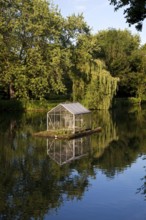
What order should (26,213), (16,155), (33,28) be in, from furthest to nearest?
(33,28) < (16,155) < (26,213)

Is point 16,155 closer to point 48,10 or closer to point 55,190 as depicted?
point 55,190

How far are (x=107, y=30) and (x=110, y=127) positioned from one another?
5507 centimetres

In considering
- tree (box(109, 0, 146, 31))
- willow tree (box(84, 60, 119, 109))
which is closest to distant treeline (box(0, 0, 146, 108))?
willow tree (box(84, 60, 119, 109))

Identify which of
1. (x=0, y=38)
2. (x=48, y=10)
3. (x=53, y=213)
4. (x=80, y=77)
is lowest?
(x=53, y=213)

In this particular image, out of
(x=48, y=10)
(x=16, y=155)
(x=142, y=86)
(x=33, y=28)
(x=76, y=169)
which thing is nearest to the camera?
(x=76, y=169)

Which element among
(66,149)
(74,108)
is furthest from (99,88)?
(66,149)

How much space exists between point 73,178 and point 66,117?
15254 mm

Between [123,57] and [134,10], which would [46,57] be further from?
[134,10]

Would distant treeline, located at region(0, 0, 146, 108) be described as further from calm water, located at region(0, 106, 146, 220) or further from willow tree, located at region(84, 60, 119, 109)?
calm water, located at region(0, 106, 146, 220)

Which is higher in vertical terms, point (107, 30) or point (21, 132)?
point (107, 30)

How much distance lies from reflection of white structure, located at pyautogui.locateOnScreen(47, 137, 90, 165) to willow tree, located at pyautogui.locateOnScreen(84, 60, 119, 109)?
3366cm

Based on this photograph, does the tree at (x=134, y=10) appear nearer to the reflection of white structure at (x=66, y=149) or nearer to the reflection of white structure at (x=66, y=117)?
the reflection of white structure at (x=66, y=149)

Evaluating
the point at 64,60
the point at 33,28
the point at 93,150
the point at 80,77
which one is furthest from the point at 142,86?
the point at 93,150

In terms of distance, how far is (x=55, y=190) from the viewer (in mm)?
16188
